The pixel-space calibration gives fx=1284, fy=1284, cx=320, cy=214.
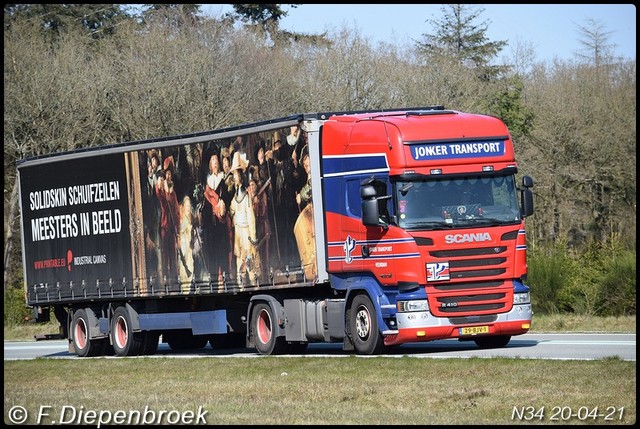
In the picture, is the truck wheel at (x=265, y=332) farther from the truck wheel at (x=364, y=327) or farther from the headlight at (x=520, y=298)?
the headlight at (x=520, y=298)

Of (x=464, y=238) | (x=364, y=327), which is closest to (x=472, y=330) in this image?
(x=464, y=238)

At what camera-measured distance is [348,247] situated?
20.5 m

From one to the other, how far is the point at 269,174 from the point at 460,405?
909 centimetres

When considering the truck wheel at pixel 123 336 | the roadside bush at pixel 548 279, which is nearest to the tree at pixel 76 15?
the roadside bush at pixel 548 279

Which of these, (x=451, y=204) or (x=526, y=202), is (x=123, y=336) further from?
(x=526, y=202)

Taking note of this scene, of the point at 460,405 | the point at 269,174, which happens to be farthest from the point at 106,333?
the point at 460,405

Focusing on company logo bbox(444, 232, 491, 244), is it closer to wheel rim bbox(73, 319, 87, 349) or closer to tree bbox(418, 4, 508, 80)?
wheel rim bbox(73, 319, 87, 349)

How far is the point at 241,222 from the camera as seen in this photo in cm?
2269

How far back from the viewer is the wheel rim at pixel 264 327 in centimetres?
2239

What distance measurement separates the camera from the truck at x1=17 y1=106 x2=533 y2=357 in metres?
19.8

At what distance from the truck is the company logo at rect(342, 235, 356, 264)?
0.07 feet

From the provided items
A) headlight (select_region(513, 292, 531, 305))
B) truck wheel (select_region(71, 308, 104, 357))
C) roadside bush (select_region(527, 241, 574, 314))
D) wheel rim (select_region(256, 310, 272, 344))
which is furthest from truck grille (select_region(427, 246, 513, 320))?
roadside bush (select_region(527, 241, 574, 314))

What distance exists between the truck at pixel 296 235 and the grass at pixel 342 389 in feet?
5.02

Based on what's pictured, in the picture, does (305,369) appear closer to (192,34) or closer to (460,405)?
(460,405)
